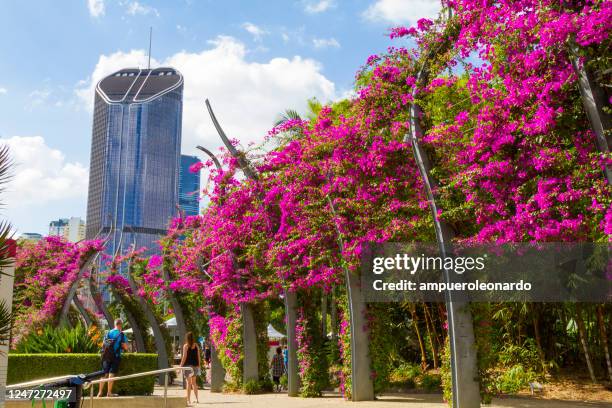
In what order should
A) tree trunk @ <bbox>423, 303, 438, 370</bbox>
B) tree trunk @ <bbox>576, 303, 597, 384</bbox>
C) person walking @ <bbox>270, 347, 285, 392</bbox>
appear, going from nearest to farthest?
tree trunk @ <bbox>576, 303, 597, 384</bbox> → tree trunk @ <bbox>423, 303, 438, 370</bbox> → person walking @ <bbox>270, 347, 285, 392</bbox>

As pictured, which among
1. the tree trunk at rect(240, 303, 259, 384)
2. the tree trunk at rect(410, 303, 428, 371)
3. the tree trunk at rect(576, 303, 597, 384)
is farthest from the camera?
the tree trunk at rect(410, 303, 428, 371)

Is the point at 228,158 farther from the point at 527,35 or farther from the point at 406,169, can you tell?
the point at 527,35

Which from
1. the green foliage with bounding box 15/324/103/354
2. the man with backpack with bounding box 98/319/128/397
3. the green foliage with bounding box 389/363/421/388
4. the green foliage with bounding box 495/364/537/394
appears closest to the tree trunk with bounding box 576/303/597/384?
the green foliage with bounding box 495/364/537/394

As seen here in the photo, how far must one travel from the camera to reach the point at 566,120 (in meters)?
8.84

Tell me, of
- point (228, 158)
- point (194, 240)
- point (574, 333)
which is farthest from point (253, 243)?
point (574, 333)

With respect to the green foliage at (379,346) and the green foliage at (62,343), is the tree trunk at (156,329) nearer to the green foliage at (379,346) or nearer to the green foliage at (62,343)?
the green foliage at (62,343)

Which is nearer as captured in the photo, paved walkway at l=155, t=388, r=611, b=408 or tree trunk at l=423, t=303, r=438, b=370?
paved walkway at l=155, t=388, r=611, b=408

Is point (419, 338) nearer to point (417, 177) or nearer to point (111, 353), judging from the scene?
point (417, 177)

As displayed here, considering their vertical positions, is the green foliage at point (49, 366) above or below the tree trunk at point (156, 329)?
below

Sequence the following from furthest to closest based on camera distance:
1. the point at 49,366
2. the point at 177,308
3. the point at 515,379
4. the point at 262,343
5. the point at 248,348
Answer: the point at 177,308
the point at 262,343
the point at 248,348
the point at 515,379
the point at 49,366

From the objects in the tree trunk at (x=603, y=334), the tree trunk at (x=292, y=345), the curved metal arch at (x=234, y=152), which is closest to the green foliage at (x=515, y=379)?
the tree trunk at (x=603, y=334)

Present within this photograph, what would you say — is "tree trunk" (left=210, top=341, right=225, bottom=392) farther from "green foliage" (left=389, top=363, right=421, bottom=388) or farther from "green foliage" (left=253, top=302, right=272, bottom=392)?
"green foliage" (left=389, top=363, right=421, bottom=388)

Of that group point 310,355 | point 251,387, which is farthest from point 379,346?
point 251,387

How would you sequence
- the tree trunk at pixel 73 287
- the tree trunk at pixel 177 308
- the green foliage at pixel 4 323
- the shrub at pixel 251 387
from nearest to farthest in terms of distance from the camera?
1. the green foliage at pixel 4 323
2. the shrub at pixel 251 387
3. the tree trunk at pixel 177 308
4. the tree trunk at pixel 73 287
